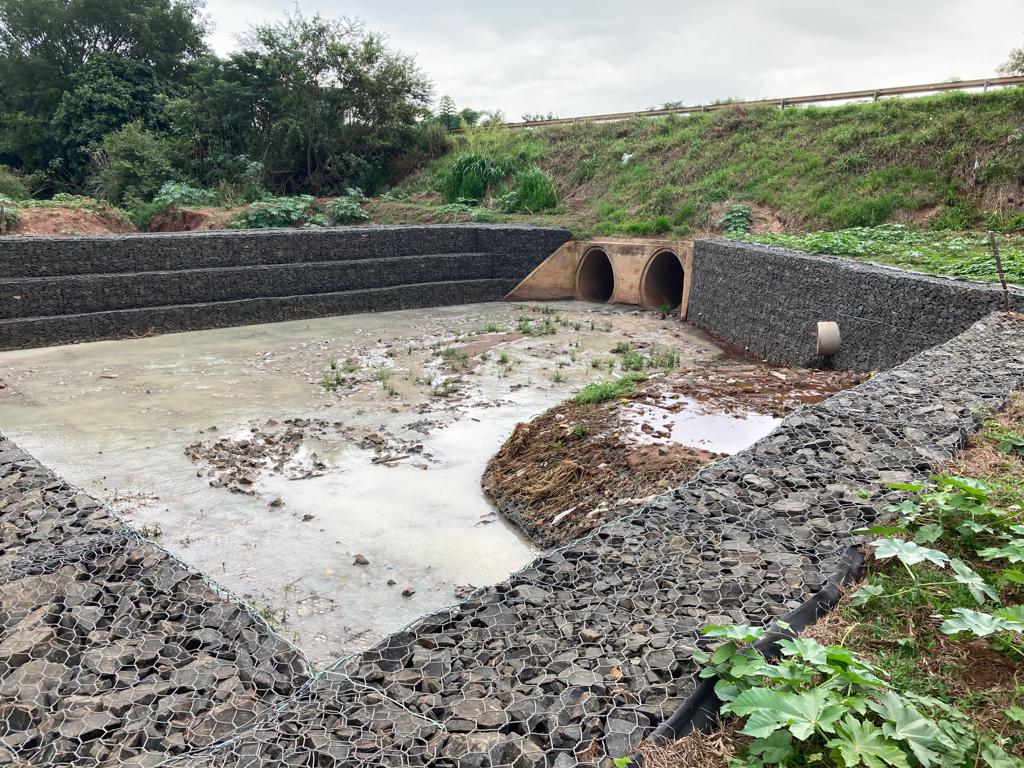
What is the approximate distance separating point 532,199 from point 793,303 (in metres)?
10.8

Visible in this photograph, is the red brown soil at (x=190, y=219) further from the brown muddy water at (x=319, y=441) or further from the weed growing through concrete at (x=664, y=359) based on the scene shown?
the weed growing through concrete at (x=664, y=359)

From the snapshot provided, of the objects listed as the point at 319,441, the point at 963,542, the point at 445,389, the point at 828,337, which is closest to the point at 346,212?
the point at 445,389

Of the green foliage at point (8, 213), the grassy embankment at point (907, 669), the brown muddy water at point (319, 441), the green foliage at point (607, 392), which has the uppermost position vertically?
the green foliage at point (8, 213)

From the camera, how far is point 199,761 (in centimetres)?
233

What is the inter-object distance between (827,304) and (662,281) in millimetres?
6701

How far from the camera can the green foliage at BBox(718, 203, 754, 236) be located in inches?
596

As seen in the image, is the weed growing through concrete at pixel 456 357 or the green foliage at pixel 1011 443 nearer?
the green foliage at pixel 1011 443

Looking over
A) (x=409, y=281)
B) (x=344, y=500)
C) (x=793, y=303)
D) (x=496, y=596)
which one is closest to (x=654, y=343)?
(x=793, y=303)

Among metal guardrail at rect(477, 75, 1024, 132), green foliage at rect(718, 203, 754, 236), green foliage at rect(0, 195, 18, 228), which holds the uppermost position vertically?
metal guardrail at rect(477, 75, 1024, 132)

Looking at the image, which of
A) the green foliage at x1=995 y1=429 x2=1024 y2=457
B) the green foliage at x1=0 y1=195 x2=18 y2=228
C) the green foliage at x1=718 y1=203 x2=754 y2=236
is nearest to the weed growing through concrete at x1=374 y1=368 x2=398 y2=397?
the green foliage at x1=995 y1=429 x2=1024 y2=457

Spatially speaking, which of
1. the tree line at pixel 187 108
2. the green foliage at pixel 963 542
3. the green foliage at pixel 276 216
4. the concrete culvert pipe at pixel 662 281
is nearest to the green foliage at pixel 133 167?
the tree line at pixel 187 108

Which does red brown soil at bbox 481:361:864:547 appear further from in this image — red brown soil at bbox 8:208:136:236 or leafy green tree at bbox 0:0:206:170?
leafy green tree at bbox 0:0:206:170

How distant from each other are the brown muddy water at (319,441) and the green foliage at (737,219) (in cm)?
381

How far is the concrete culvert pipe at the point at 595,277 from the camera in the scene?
665 inches
